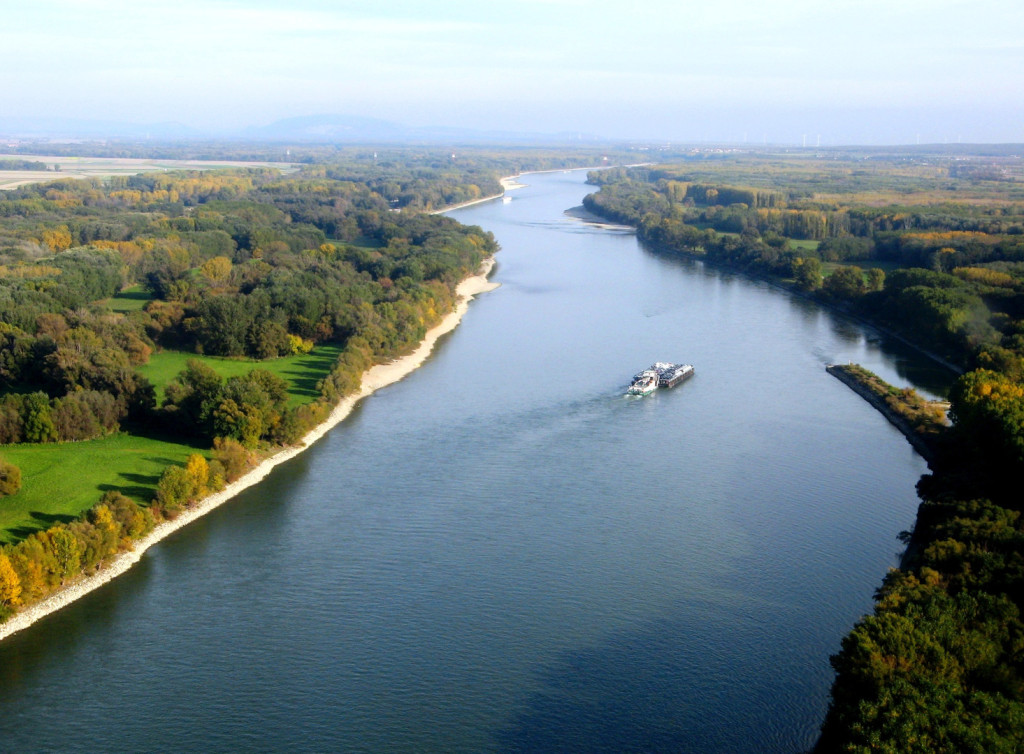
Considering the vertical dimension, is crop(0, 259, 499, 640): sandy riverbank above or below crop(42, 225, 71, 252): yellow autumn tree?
below

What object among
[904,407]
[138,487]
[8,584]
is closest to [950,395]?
[904,407]

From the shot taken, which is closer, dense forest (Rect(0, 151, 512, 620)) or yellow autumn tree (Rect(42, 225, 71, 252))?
dense forest (Rect(0, 151, 512, 620))

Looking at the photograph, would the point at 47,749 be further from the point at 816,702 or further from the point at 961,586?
the point at 961,586

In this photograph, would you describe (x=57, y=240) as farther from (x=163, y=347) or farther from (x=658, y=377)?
(x=658, y=377)

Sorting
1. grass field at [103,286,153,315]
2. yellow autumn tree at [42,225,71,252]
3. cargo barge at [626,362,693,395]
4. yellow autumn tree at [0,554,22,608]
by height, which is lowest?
yellow autumn tree at [0,554,22,608]

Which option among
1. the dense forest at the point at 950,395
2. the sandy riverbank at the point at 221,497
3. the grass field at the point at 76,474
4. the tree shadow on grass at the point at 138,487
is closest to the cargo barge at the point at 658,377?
the sandy riverbank at the point at 221,497

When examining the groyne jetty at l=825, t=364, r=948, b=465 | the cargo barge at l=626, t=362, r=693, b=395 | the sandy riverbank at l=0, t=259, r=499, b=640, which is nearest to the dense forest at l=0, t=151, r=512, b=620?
the sandy riverbank at l=0, t=259, r=499, b=640

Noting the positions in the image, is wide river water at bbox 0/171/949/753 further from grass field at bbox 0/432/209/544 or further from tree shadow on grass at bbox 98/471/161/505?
grass field at bbox 0/432/209/544

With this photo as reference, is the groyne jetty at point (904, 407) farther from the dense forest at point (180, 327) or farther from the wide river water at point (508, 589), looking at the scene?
the dense forest at point (180, 327)
